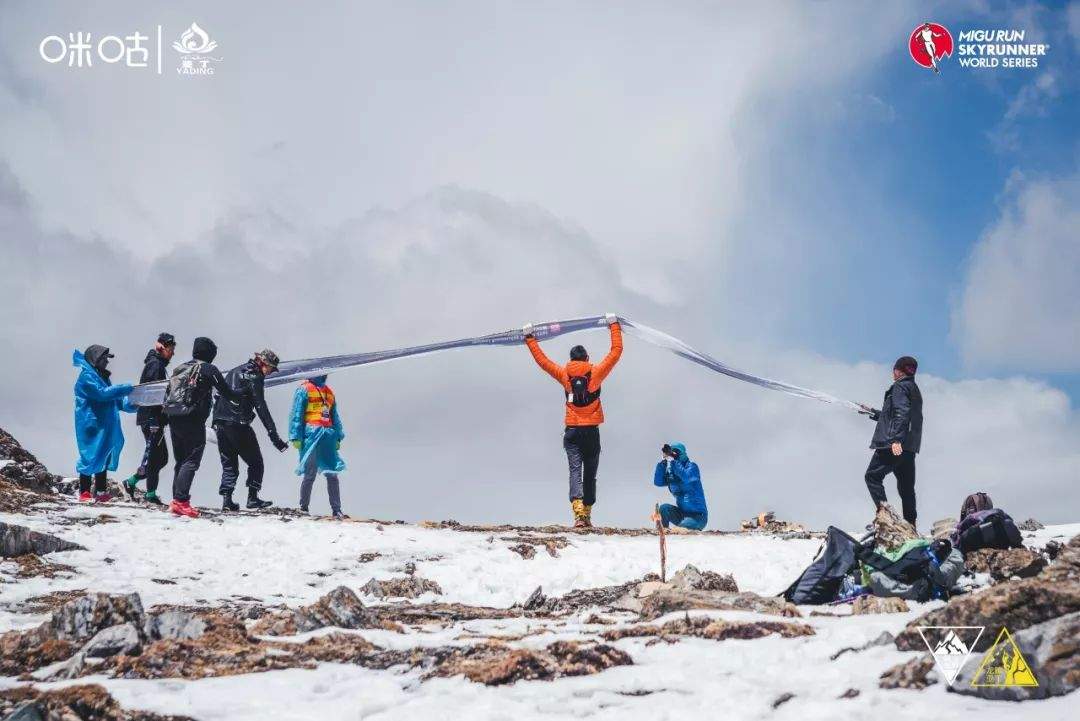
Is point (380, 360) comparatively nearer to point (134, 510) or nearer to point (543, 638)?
→ point (134, 510)

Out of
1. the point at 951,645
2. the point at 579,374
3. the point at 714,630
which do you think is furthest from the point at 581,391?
the point at 951,645

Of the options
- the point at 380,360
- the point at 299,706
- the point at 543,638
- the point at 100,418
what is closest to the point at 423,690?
the point at 299,706

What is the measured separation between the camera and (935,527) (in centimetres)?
1435

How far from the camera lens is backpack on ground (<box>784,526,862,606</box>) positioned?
9141 millimetres

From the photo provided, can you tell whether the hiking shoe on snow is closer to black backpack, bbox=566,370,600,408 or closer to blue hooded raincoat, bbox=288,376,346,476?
blue hooded raincoat, bbox=288,376,346,476

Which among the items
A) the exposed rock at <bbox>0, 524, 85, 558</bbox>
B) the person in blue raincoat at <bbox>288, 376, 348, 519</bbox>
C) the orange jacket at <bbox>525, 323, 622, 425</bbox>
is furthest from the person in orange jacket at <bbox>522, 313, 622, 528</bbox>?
the exposed rock at <bbox>0, 524, 85, 558</bbox>

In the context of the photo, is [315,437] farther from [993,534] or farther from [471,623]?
[993,534]

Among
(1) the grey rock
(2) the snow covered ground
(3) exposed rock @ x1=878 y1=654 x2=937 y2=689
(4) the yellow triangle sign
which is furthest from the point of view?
(1) the grey rock

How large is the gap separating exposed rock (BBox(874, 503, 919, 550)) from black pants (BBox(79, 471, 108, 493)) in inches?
531

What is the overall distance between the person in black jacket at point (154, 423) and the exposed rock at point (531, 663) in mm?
11709

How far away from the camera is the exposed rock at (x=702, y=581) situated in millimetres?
10148

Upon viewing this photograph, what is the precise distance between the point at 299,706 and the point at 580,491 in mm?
10102

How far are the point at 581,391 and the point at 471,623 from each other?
7.13 m

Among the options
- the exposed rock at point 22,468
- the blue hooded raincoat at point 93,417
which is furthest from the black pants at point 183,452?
the exposed rock at point 22,468
